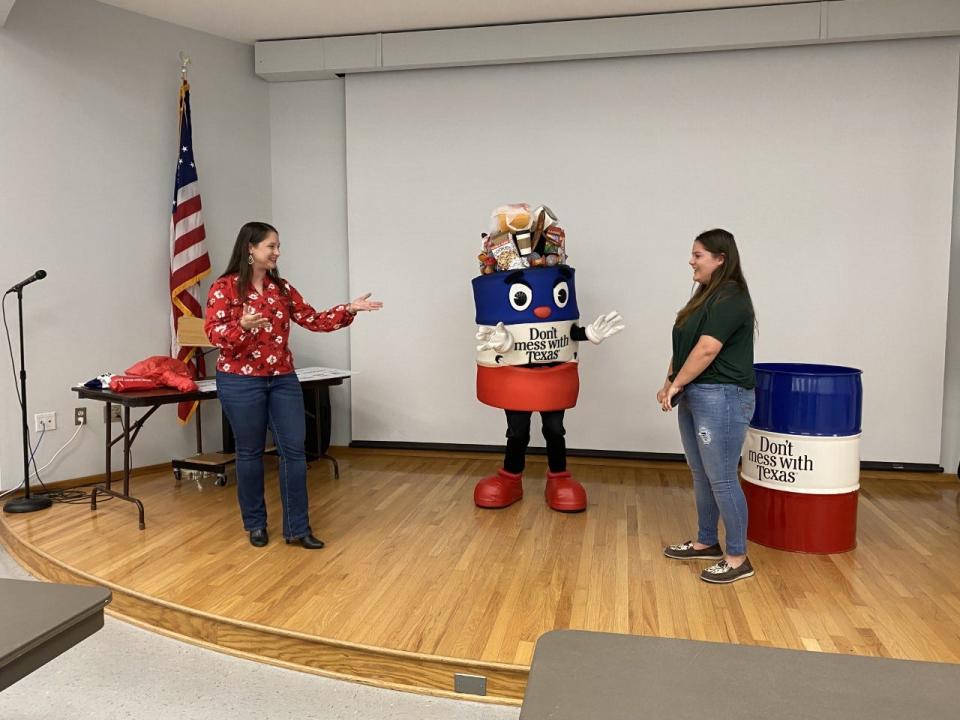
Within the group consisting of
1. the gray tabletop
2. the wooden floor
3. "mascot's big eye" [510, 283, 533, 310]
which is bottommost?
the wooden floor

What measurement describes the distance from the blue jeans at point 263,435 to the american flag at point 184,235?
1.69 metres

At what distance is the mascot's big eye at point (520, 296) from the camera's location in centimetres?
369

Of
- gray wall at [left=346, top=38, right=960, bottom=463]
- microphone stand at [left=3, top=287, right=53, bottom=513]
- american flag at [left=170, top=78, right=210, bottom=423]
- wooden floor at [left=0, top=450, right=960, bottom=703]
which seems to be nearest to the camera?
wooden floor at [left=0, top=450, right=960, bottom=703]

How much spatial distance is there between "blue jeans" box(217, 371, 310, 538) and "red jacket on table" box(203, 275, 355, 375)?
0.06 meters

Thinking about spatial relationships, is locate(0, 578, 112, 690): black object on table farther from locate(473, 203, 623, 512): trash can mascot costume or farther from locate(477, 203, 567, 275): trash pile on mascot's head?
locate(477, 203, 567, 275): trash pile on mascot's head

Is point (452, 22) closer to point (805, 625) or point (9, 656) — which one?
point (805, 625)

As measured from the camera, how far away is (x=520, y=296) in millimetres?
3693

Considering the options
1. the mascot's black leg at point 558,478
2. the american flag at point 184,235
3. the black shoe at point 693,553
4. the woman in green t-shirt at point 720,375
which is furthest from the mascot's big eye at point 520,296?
the american flag at point 184,235

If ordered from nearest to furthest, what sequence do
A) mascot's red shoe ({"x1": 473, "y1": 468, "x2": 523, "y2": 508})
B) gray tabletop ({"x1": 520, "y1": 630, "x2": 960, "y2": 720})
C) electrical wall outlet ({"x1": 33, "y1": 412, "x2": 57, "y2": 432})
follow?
1. gray tabletop ({"x1": 520, "y1": 630, "x2": 960, "y2": 720})
2. mascot's red shoe ({"x1": 473, "y1": 468, "x2": 523, "y2": 508})
3. electrical wall outlet ({"x1": 33, "y1": 412, "x2": 57, "y2": 432})

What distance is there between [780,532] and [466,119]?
10.8 feet

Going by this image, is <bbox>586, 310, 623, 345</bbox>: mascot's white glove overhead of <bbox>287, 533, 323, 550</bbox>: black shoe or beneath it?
overhead

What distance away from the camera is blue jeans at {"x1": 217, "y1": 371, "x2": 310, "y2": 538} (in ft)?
10.7

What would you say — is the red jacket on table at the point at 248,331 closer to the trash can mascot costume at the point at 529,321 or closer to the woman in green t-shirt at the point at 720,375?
the trash can mascot costume at the point at 529,321

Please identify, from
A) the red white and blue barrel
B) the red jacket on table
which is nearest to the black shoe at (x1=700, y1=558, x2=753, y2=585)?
the red white and blue barrel
